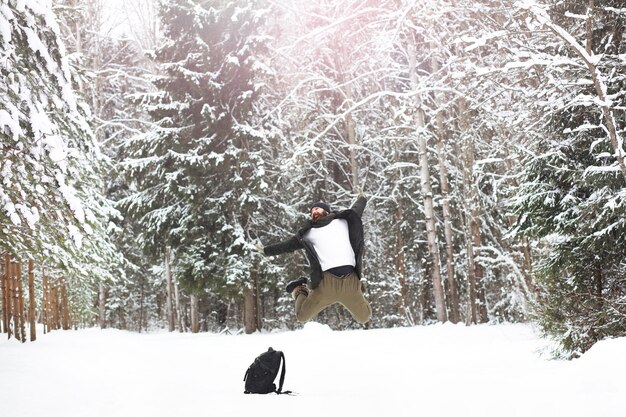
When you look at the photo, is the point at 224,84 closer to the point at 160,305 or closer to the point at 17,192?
the point at 17,192

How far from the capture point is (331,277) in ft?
21.3

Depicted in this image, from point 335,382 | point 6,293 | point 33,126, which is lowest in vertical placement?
point 335,382

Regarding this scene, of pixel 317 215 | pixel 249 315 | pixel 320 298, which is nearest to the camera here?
pixel 320 298

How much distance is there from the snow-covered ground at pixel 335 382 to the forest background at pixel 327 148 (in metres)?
1.50

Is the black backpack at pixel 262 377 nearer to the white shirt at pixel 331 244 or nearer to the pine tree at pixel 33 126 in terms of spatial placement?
the white shirt at pixel 331 244

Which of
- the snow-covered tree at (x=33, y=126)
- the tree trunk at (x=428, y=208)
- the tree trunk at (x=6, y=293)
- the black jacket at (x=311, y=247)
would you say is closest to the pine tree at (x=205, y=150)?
the tree trunk at (x=428, y=208)

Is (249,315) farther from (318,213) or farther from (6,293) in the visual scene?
(318,213)

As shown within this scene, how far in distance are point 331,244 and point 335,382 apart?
197 cm

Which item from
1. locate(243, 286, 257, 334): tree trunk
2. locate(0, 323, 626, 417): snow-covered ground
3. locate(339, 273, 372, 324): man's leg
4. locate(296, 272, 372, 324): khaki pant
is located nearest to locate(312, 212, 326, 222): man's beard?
locate(296, 272, 372, 324): khaki pant

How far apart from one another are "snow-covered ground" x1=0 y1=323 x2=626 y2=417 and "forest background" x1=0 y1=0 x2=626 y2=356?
59.2 inches

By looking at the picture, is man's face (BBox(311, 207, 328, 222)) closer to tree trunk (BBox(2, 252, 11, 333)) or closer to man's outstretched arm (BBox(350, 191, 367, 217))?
man's outstretched arm (BBox(350, 191, 367, 217))

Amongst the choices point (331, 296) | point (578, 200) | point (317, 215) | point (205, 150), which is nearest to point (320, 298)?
point (331, 296)

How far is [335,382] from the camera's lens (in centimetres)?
728

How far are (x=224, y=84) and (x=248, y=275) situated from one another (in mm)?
6468
